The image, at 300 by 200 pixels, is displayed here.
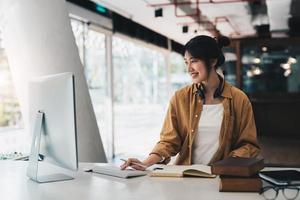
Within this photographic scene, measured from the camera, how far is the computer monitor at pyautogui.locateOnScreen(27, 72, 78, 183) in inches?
70.8

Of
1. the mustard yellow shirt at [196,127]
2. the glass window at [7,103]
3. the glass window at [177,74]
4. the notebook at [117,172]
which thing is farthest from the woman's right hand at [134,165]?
the glass window at [177,74]

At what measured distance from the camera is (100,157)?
14.9ft

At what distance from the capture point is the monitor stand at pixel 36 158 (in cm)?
202

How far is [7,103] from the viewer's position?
580 cm

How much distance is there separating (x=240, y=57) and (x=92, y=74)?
3202 mm

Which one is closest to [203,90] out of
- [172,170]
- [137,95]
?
[172,170]

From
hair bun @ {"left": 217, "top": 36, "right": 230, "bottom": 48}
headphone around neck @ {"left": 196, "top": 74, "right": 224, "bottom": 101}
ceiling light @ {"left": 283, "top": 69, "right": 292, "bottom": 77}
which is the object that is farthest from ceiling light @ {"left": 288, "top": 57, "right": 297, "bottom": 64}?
headphone around neck @ {"left": 196, "top": 74, "right": 224, "bottom": 101}

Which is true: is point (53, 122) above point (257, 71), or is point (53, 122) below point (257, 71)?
below

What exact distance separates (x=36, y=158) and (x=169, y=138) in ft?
2.50

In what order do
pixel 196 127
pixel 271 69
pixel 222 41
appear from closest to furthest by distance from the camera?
1. pixel 196 127
2. pixel 222 41
3. pixel 271 69

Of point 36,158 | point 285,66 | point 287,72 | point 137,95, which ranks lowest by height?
point 36,158

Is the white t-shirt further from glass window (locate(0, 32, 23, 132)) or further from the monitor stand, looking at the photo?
glass window (locate(0, 32, 23, 132))

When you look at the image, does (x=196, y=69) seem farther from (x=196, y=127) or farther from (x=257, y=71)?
(x=257, y=71)

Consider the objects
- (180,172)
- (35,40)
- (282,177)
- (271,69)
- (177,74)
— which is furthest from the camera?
(177,74)
